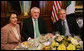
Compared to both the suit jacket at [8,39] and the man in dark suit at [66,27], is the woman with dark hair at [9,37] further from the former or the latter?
the man in dark suit at [66,27]

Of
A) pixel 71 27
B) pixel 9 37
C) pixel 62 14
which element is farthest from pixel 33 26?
pixel 71 27

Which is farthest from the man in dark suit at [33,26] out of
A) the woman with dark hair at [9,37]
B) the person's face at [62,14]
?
the person's face at [62,14]

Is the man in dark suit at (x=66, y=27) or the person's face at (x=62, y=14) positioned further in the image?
the man in dark suit at (x=66, y=27)

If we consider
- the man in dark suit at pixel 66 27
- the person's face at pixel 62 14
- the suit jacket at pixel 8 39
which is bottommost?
the suit jacket at pixel 8 39

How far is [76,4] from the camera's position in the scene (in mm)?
4605

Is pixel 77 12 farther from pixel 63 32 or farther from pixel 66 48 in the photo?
pixel 66 48

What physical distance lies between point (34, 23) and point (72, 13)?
2043 mm

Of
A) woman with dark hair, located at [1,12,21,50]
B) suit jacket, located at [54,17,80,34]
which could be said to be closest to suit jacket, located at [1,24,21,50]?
woman with dark hair, located at [1,12,21,50]

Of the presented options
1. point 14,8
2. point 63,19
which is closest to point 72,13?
point 63,19

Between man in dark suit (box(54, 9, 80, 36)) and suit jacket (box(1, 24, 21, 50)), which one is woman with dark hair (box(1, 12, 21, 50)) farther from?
man in dark suit (box(54, 9, 80, 36))

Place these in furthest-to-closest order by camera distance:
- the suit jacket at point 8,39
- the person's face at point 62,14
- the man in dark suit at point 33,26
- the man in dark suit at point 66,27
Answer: the man in dark suit at point 66,27
the person's face at point 62,14
the man in dark suit at point 33,26
the suit jacket at point 8,39

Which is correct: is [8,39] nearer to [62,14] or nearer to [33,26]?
[33,26]

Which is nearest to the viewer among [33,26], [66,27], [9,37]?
[9,37]

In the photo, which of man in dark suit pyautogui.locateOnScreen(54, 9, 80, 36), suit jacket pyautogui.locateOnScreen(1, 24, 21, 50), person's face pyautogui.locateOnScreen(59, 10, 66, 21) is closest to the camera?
suit jacket pyautogui.locateOnScreen(1, 24, 21, 50)
